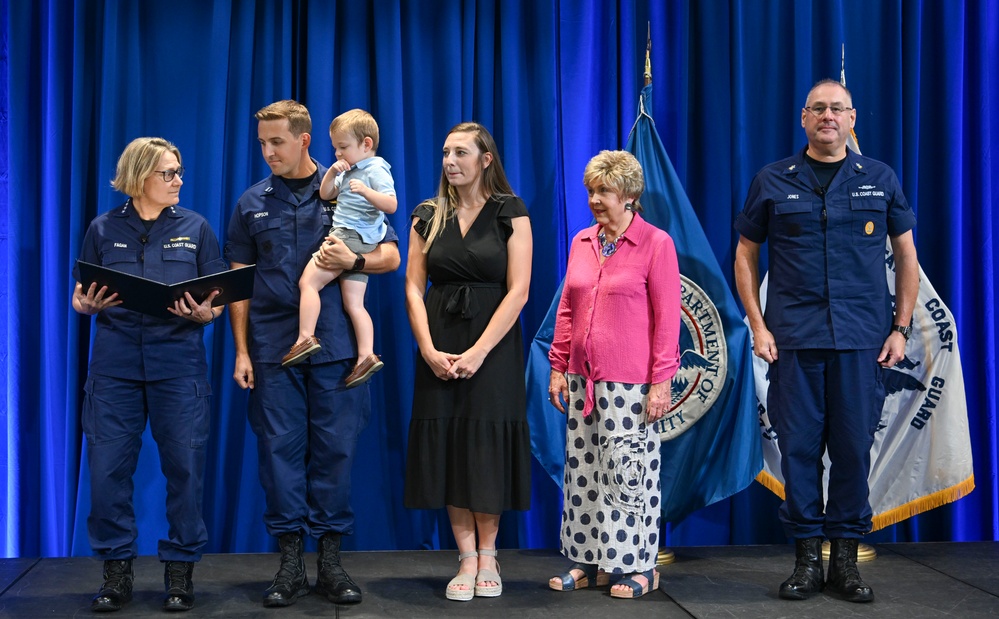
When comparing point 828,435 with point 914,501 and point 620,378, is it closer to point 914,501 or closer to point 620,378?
point 620,378

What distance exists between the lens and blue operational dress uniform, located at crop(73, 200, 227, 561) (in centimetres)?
306

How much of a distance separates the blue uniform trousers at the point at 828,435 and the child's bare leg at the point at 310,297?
1585 millimetres

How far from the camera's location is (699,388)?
155 inches

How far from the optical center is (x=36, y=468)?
4.01m

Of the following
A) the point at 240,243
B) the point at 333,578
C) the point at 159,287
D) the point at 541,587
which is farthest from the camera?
the point at 541,587

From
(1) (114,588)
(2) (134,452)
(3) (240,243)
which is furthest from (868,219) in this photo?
(1) (114,588)

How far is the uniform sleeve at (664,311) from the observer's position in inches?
128

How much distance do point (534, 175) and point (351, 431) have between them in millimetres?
1542

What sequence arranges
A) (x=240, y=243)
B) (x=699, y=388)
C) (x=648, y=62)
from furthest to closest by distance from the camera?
1. (x=648, y=62)
2. (x=699, y=388)
3. (x=240, y=243)

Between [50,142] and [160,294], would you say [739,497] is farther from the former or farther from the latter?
[50,142]

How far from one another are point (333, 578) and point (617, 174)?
1617 mm

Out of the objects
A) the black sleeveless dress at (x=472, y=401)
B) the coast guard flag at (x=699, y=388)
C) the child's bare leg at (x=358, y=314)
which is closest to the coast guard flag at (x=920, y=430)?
the coast guard flag at (x=699, y=388)

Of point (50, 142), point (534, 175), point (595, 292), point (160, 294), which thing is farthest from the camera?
point (534, 175)

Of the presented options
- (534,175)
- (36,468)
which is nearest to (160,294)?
(36,468)
